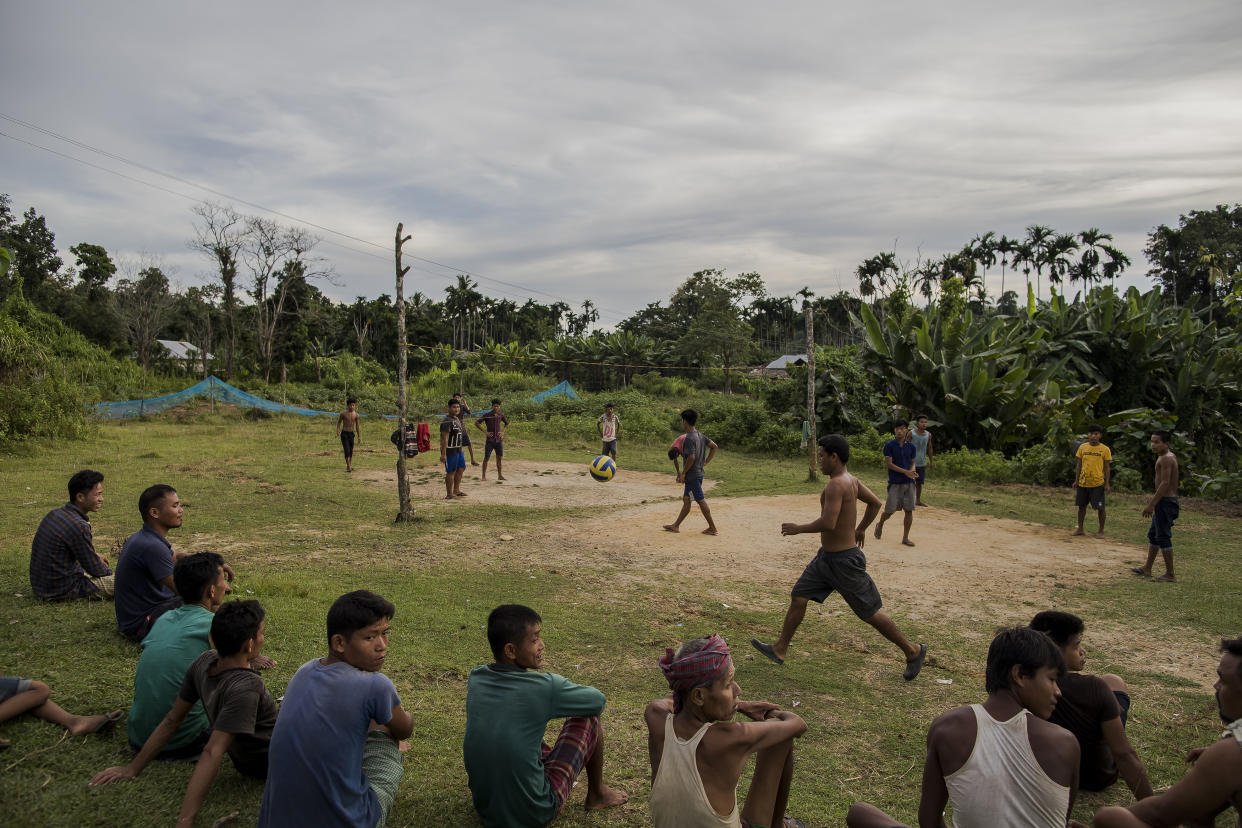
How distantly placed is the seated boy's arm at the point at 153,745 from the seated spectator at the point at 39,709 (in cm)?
58

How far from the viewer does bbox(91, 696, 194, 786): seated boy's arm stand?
3932mm

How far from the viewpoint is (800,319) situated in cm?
9000

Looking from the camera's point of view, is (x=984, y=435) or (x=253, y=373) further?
(x=253, y=373)

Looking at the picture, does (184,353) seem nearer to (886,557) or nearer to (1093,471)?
(886,557)

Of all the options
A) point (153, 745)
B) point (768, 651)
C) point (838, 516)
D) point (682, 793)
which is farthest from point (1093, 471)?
point (153, 745)

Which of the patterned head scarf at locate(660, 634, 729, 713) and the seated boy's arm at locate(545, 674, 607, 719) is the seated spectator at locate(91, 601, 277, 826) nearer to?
the seated boy's arm at locate(545, 674, 607, 719)

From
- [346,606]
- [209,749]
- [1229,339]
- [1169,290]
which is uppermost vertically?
[1169,290]

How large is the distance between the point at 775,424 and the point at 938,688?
17885 millimetres

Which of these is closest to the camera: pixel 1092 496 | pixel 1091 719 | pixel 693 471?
pixel 1091 719

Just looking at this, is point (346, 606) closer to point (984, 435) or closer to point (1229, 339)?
point (984, 435)

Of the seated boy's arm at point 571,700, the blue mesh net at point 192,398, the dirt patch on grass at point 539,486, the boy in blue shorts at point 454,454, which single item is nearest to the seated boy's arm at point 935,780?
the seated boy's arm at point 571,700

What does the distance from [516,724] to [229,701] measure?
144 cm

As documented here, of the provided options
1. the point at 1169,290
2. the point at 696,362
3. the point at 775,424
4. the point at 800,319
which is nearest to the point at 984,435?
the point at 775,424

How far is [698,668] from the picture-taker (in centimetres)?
310
